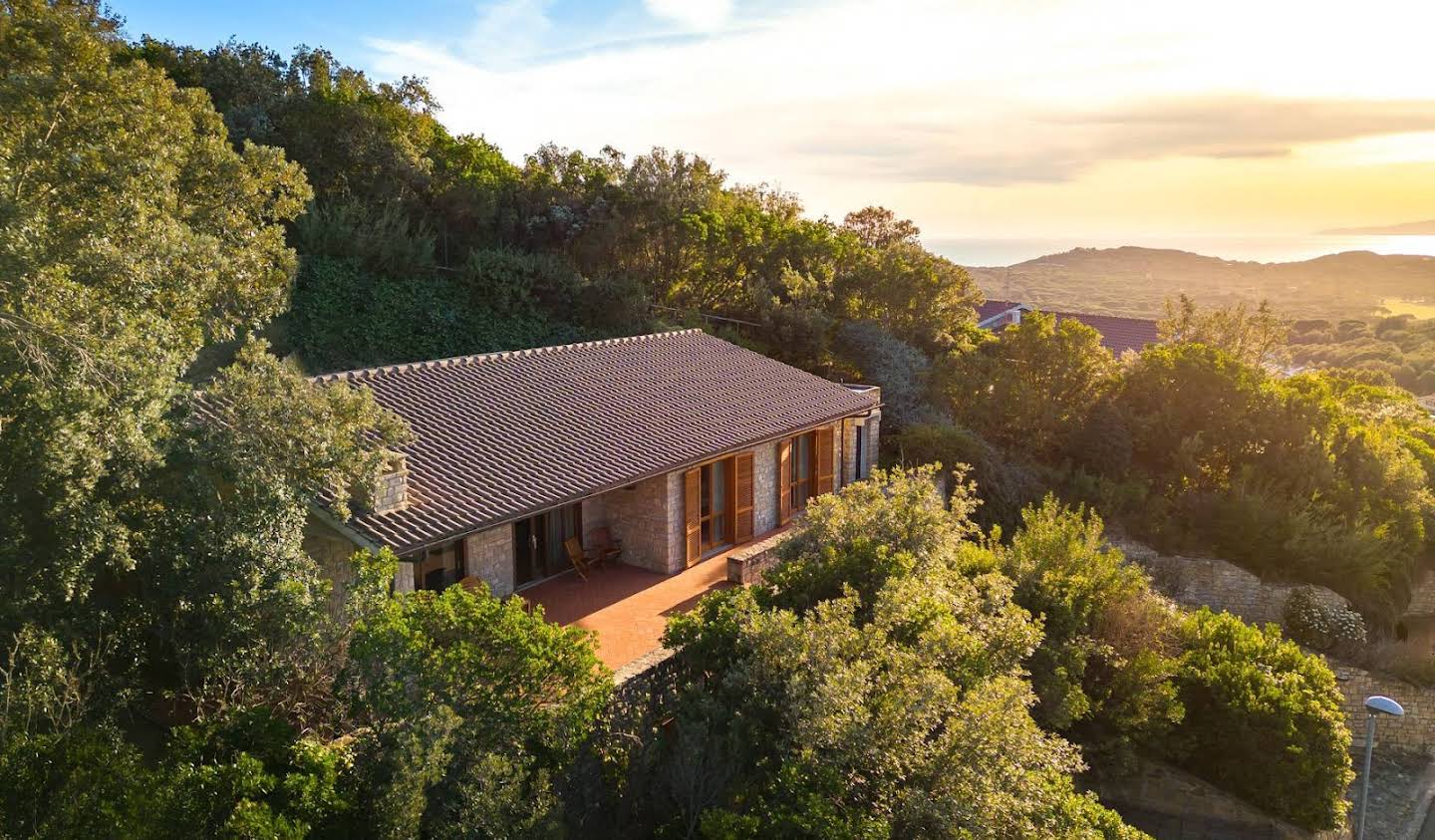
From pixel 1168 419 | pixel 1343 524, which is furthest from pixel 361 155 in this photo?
pixel 1343 524

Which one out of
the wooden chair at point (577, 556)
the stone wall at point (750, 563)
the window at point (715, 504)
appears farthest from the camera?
the window at point (715, 504)

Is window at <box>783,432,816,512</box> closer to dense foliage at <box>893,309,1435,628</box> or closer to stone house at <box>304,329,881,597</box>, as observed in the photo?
stone house at <box>304,329,881,597</box>

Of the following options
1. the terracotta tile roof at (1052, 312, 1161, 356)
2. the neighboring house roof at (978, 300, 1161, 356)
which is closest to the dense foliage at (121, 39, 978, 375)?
the neighboring house roof at (978, 300, 1161, 356)

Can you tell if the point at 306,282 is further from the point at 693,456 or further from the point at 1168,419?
the point at 1168,419

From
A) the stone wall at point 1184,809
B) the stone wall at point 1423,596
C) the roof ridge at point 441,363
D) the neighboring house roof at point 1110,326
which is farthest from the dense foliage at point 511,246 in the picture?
the stone wall at point 1184,809

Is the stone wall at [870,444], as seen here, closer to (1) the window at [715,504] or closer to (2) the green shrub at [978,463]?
(2) the green shrub at [978,463]

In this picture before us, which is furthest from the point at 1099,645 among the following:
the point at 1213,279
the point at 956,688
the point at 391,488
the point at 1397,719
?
the point at 1213,279

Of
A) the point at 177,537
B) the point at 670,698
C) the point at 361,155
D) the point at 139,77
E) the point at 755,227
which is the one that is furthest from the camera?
the point at 755,227
